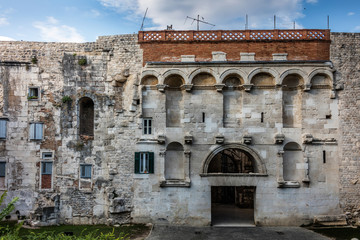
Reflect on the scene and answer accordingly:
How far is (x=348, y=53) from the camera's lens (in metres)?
16.1

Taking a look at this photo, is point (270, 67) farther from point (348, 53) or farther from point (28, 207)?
point (28, 207)

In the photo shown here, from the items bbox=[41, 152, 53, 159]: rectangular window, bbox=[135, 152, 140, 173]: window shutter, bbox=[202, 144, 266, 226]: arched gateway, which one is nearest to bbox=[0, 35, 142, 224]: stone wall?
bbox=[41, 152, 53, 159]: rectangular window

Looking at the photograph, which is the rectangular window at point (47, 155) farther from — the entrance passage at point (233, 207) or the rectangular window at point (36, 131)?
the entrance passage at point (233, 207)

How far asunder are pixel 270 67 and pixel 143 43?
23.7 feet

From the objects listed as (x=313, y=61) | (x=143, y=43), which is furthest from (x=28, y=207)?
(x=313, y=61)

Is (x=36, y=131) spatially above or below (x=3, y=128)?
below

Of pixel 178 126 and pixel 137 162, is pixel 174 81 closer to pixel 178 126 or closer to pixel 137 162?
pixel 178 126

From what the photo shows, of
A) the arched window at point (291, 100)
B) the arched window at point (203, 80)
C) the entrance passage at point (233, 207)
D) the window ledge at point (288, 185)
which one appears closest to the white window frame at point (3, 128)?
the arched window at point (203, 80)

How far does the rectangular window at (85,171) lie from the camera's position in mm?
16109

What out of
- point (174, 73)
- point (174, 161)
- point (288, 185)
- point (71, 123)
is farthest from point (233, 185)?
point (71, 123)

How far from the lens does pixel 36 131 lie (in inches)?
642

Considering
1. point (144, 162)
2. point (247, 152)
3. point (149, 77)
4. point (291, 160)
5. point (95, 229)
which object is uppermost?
point (149, 77)

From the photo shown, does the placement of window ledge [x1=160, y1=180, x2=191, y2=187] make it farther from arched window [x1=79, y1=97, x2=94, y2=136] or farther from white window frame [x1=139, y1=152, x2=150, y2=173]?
arched window [x1=79, y1=97, x2=94, y2=136]

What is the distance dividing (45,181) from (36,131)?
2842 mm
